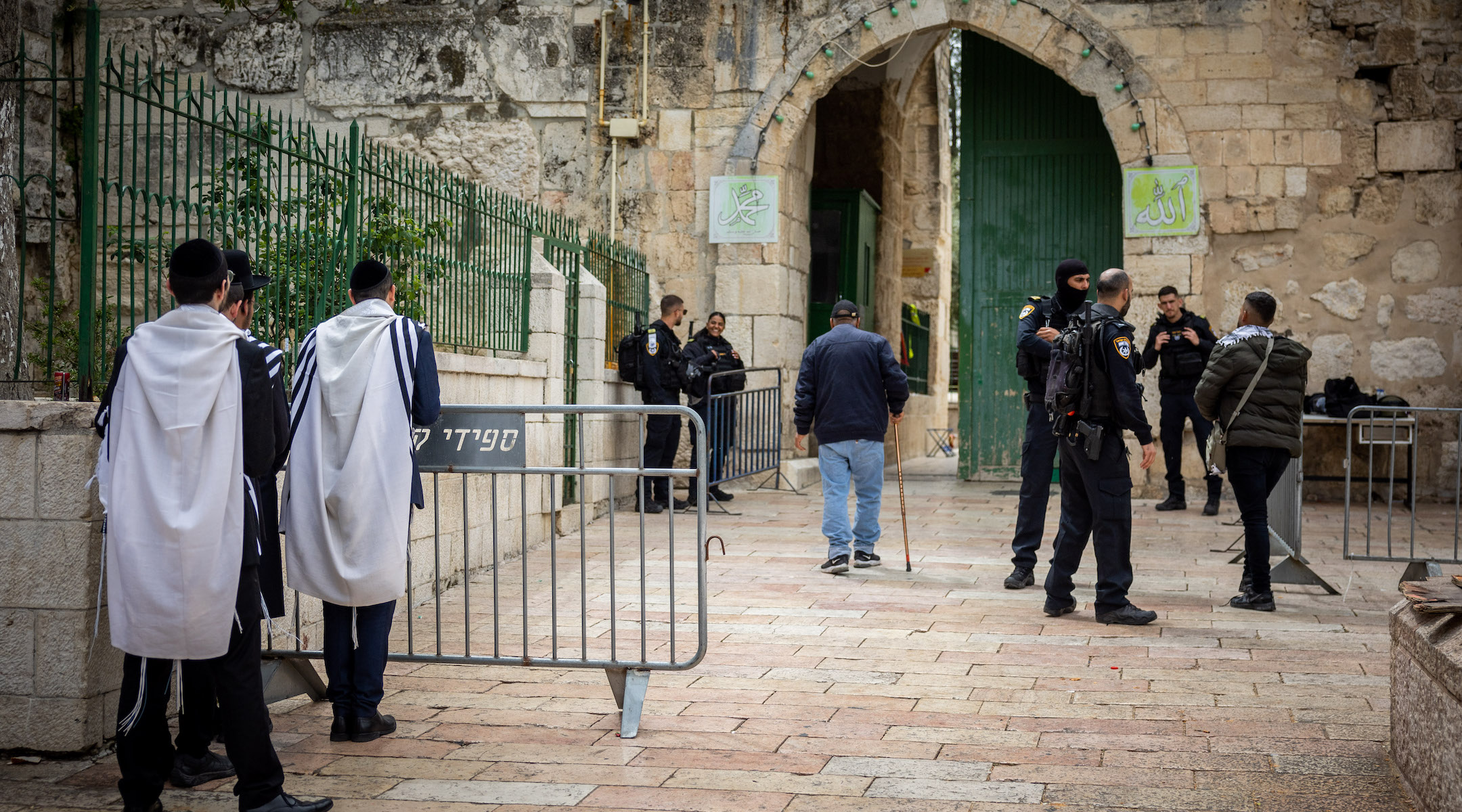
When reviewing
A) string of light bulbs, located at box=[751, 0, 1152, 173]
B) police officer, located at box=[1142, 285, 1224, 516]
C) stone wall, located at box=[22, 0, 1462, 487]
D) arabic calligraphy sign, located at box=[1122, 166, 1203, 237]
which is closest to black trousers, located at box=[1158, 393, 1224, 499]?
police officer, located at box=[1142, 285, 1224, 516]

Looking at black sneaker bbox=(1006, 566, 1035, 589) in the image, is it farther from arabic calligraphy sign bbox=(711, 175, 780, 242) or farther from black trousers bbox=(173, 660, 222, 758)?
arabic calligraphy sign bbox=(711, 175, 780, 242)

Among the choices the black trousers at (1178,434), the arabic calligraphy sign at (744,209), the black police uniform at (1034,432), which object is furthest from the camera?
the arabic calligraphy sign at (744,209)

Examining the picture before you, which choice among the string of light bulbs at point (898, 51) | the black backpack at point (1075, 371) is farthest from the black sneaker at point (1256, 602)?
the string of light bulbs at point (898, 51)

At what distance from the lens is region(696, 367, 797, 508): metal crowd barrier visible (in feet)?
36.2

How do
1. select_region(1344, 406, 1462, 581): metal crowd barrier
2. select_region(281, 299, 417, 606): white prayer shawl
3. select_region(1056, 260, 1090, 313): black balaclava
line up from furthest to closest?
select_region(1344, 406, 1462, 581): metal crowd barrier, select_region(1056, 260, 1090, 313): black balaclava, select_region(281, 299, 417, 606): white prayer shawl

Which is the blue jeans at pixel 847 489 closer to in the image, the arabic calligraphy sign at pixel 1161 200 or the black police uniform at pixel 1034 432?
the black police uniform at pixel 1034 432

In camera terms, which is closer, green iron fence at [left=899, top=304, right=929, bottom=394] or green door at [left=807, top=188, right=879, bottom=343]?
green door at [left=807, top=188, right=879, bottom=343]

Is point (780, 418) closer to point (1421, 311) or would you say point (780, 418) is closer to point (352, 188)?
point (1421, 311)

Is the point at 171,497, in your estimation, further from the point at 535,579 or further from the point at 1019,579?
the point at 1019,579

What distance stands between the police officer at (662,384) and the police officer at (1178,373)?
12.3 feet

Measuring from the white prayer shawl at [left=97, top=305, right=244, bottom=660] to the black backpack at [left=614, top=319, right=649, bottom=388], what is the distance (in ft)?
23.3

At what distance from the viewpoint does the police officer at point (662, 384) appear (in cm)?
1045

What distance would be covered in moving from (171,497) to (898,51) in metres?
10.6

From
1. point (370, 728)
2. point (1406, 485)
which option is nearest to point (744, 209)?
point (1406, 485)
